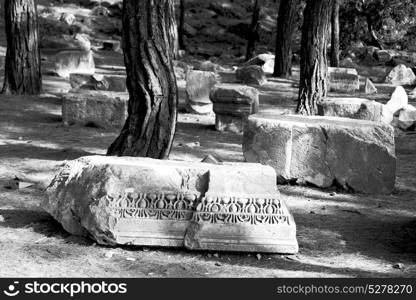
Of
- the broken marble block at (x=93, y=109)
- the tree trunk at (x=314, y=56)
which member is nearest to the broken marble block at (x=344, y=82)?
the tree trunk at (x=314, y=56)

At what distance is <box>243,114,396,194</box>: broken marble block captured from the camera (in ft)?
20.9

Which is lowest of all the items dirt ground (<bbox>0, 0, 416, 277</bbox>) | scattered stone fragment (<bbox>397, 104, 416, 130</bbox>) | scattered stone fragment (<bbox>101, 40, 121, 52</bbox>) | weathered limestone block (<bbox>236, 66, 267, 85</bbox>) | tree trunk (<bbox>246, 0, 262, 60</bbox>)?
dirt ground (<bbox>0, 0, 416, 277</bbox>)

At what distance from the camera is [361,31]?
76.7 feet

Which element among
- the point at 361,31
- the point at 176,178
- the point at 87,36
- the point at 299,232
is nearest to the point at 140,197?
the point at 176,178

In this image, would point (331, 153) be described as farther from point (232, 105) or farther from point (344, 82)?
point (344, 82)

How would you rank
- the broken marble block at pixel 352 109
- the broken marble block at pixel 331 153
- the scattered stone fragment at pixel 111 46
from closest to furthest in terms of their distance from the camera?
the broken marble block at pixel 331 153 → the broken marble block at pixel 352 109 → the scattered stone fragment at pixel 111 46

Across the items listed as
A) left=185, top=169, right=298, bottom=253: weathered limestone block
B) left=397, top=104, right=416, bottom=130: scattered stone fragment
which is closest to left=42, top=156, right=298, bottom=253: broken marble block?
left=185, top=169, right=298, bottom=253: weathered limestone block

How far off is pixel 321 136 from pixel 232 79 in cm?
906

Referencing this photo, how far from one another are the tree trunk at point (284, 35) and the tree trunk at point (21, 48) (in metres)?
6.36

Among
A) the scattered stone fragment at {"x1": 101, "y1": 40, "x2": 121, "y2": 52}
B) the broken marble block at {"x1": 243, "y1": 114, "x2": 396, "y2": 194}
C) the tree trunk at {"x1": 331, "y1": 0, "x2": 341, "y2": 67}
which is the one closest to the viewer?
the broken marble block at {"x1": 243, "y1": 114, "x2": 396, "y2": 194}

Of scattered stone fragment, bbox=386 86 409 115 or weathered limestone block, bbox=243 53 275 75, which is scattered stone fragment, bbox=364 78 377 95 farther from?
weathered limestone block, bbox=243 53 275 75

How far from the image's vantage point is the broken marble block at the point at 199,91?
1071 centimetres

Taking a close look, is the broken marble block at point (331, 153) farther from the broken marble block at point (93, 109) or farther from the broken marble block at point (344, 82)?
the broken marble block at point (344, 82)

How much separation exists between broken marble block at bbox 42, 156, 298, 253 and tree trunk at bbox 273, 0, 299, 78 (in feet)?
37.9
